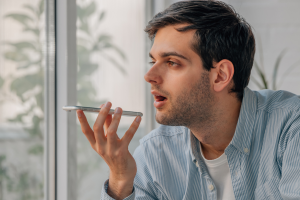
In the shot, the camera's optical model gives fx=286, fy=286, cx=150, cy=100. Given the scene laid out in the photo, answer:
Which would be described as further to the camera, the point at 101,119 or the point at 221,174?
the point at 221,174

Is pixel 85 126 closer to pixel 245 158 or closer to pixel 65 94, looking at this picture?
pixel 65 94

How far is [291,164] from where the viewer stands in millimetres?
855

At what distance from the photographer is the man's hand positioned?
89 centimetres

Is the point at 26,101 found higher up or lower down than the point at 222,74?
lower down

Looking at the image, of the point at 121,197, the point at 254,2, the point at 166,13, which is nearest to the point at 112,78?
the point at 166,13

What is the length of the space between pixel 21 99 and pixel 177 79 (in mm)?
577

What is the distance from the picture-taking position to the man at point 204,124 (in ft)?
3.08

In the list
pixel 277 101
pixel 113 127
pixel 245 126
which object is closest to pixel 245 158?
pixel 245 126

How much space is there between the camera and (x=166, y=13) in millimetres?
1090

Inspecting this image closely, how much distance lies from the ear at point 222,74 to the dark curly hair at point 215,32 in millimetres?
23

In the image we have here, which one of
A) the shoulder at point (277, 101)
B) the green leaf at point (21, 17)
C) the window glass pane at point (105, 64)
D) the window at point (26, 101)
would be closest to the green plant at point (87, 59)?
the window glass pane at point (105, 64)

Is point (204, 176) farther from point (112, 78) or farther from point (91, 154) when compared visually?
point (112, 78)

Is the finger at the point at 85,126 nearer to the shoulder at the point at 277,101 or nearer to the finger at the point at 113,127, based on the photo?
the finger at the point at 113,127

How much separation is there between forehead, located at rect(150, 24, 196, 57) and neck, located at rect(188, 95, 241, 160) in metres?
0.24
